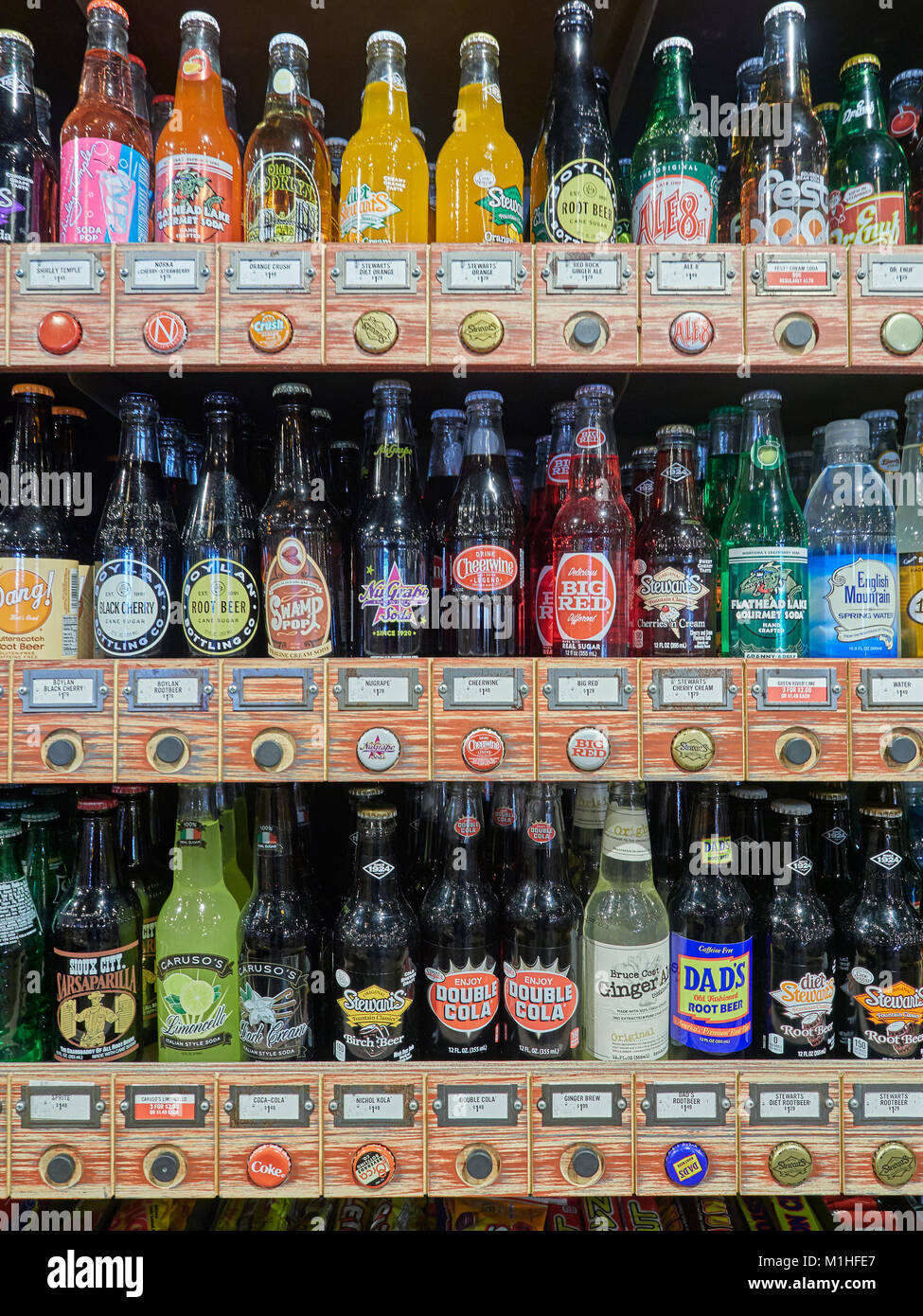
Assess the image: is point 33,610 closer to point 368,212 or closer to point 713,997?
point 368,212

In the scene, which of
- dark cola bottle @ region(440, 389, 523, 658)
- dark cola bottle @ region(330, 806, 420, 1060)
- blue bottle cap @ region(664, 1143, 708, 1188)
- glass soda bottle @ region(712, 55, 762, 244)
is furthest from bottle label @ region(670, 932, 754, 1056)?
glass soda bottle @ region(712, 55, 762, 244)

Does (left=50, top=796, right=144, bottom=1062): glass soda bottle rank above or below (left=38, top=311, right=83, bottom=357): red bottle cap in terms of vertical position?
below

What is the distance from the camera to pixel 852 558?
3.55ft

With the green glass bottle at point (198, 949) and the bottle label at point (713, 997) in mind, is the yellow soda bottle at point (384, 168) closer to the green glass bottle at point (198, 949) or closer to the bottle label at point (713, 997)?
the green glass bottle at point (198, 949)

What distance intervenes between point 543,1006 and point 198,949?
22.4 inches

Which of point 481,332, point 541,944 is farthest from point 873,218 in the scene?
point 541,944

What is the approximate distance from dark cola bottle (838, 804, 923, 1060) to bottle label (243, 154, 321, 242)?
135 cm

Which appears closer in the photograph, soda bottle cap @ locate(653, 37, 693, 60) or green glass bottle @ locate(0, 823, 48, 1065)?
green glass bottle @ locate(0, 823, 48, 1065)

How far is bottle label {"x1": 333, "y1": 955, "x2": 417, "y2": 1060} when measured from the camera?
42.8 inches

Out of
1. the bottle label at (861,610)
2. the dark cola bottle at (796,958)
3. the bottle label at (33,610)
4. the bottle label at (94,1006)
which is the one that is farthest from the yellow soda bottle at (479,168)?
the bottle label at (94,1006)

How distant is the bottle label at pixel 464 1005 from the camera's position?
111 cm

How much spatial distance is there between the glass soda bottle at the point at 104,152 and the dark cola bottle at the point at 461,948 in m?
1.07

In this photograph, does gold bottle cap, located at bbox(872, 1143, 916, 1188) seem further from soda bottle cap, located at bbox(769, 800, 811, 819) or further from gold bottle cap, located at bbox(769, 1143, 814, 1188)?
soda bottle cap, located at bbox(769, 800, 811, 819)
